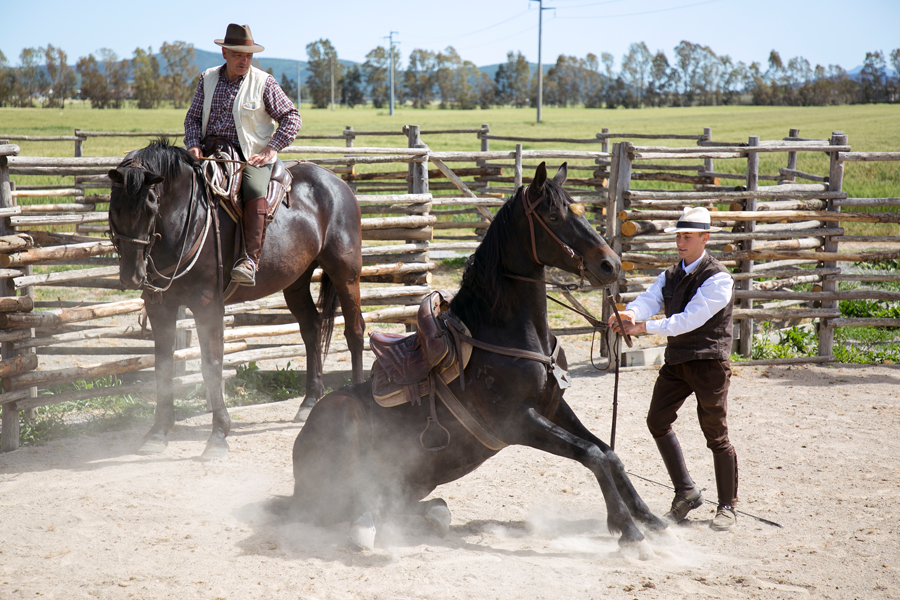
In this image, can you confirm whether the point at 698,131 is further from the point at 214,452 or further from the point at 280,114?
the point at 214,452

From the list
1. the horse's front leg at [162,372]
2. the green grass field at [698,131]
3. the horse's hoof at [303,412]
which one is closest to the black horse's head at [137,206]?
the horse's front leg at [162,372]

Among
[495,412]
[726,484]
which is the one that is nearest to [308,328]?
[495,412]

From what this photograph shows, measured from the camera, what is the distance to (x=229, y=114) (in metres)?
5.40

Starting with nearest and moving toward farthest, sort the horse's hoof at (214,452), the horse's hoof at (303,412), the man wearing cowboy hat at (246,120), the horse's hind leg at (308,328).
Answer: the horse's hoof at (214,452) → the man wearing cowboy hat at (246,120) → the horse's hoof at (303,412) → the horse's hind leg at (308,328)

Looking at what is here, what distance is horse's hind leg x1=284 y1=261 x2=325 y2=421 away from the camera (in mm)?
6305

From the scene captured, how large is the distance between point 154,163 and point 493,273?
2.65m

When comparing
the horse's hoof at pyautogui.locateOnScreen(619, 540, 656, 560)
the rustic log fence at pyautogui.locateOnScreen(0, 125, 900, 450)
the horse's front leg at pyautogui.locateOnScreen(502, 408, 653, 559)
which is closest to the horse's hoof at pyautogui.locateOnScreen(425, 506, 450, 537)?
the horse's front leg at pyautogui.locateOnScreen(502, 408, 653, 559)

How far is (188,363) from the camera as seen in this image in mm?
7129

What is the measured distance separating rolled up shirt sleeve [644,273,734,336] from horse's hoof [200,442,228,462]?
328 cm

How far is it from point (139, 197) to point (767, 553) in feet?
14.3

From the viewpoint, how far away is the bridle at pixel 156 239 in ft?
15.0

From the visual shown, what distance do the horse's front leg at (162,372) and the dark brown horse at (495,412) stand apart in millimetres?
2025

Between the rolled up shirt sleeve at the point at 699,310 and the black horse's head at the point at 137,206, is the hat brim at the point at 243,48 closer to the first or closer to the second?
the black horse's head at the point at 137,206

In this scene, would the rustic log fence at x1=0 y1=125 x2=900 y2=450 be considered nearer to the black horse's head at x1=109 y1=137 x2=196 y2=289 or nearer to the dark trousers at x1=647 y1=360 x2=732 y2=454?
the black horse's head at x1=109 y1=137 x2=196 y2=289
